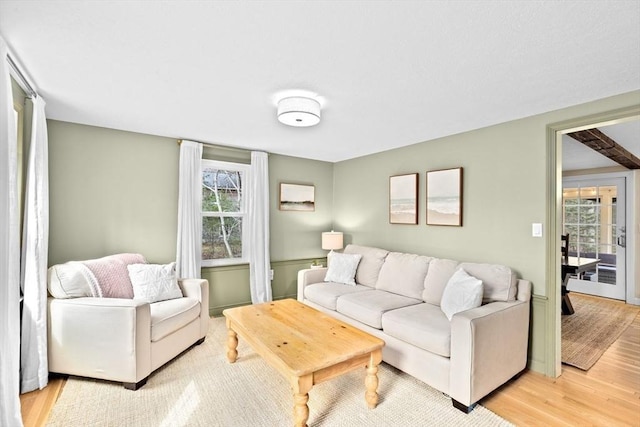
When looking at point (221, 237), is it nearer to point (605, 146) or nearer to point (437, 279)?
point (437, 279)

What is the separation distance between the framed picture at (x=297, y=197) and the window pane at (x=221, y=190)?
2.11 ft

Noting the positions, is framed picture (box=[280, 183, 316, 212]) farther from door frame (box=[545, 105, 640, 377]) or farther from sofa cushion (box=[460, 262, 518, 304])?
door frame (box=[545, 105, 640, 377])

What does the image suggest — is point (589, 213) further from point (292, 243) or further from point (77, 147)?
point (77, 147)

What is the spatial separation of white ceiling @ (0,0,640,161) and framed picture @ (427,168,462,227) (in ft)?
2.16

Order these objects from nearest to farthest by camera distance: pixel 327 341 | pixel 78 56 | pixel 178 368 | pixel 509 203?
pixel 78 56 → pixel 327 341 → pixel 178 368 → pixel 509 203

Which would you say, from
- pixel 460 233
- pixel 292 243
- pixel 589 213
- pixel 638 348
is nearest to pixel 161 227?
pixel 292 243

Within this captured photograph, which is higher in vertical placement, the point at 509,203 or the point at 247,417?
the point at 509,203

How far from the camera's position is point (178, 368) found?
2611mm

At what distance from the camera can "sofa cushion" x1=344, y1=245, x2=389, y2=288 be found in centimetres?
373

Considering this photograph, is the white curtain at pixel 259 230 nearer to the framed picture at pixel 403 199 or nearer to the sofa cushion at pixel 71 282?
the framed picture at pixel 403 199

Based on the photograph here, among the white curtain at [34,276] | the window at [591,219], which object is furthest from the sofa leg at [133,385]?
the window at [591,219]

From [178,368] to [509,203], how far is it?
331 cm

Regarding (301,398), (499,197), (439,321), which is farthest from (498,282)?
(301,398)

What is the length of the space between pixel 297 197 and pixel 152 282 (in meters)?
2.37
